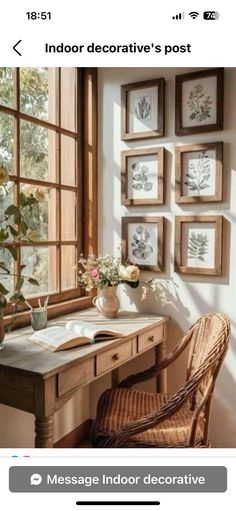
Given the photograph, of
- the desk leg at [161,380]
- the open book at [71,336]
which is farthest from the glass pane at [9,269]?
the desk leg at [161,380]

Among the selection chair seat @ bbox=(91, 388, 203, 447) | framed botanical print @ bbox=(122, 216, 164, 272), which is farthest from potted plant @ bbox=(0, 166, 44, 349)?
framed botanical print @ bbox=(122, 216, 164, 272)

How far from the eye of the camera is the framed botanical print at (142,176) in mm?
1661

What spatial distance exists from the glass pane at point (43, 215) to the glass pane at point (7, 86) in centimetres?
32

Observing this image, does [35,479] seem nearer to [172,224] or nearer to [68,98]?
[172,224]

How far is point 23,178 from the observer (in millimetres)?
1491

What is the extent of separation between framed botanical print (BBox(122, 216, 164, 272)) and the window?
0.64 ft

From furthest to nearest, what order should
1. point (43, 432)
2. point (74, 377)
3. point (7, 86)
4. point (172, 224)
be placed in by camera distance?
1. point (172, 224)
2. point (7, 86)
3. point (74, 377)
4. point (43, 432)

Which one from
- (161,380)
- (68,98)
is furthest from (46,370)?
(68,98)

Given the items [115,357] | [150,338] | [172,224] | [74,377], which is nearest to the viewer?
[74,377]

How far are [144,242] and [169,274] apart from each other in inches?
Result: 7.5

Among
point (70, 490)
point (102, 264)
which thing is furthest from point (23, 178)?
point (70, 490)

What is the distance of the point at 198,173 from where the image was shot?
1577 mm

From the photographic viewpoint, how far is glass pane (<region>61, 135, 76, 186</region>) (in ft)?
5.74
